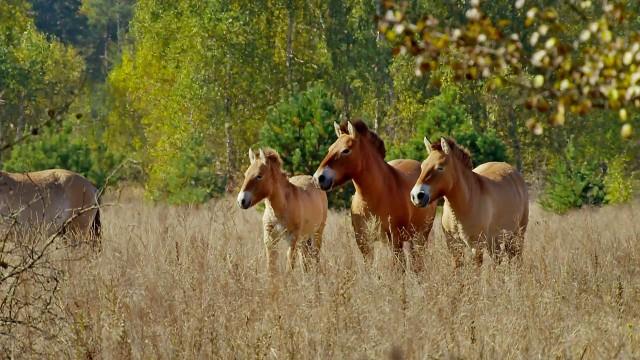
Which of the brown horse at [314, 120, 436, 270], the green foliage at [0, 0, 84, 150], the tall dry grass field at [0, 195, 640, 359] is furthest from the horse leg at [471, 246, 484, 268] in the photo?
the green foliage at [0, 0, 84, 150]

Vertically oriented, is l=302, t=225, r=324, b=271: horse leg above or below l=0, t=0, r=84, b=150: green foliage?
above

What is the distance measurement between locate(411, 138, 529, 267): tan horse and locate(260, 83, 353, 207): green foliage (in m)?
5.84

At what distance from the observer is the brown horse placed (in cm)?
967

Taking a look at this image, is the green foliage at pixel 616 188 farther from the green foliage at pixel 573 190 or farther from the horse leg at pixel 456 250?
the horse leg at pixel 456 250

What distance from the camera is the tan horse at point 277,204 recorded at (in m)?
9.93

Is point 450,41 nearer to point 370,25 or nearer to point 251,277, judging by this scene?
point 251,277

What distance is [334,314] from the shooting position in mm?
6219

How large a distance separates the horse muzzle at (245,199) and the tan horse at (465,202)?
5.78 feet

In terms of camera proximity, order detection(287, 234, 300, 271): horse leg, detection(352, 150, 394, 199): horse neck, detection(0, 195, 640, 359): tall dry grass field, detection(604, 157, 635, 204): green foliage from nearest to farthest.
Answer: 1. detection(0, 195, 640, 359): tall dry grass field
2. detection(352, 150, 394, 199): horse neck
3. detection(287, 234, 300, 271): horse leg
4. detection(604, 157, 635, 204): green foliage

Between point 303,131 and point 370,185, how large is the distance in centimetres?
597

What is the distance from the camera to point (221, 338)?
597 cm

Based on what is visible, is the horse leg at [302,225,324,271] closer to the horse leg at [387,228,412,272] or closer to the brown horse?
the brown horse

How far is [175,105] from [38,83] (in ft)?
15.2

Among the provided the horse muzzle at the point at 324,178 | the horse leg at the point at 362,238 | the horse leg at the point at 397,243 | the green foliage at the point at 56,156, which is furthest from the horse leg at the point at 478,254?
the green foliage at the point at 56,156
